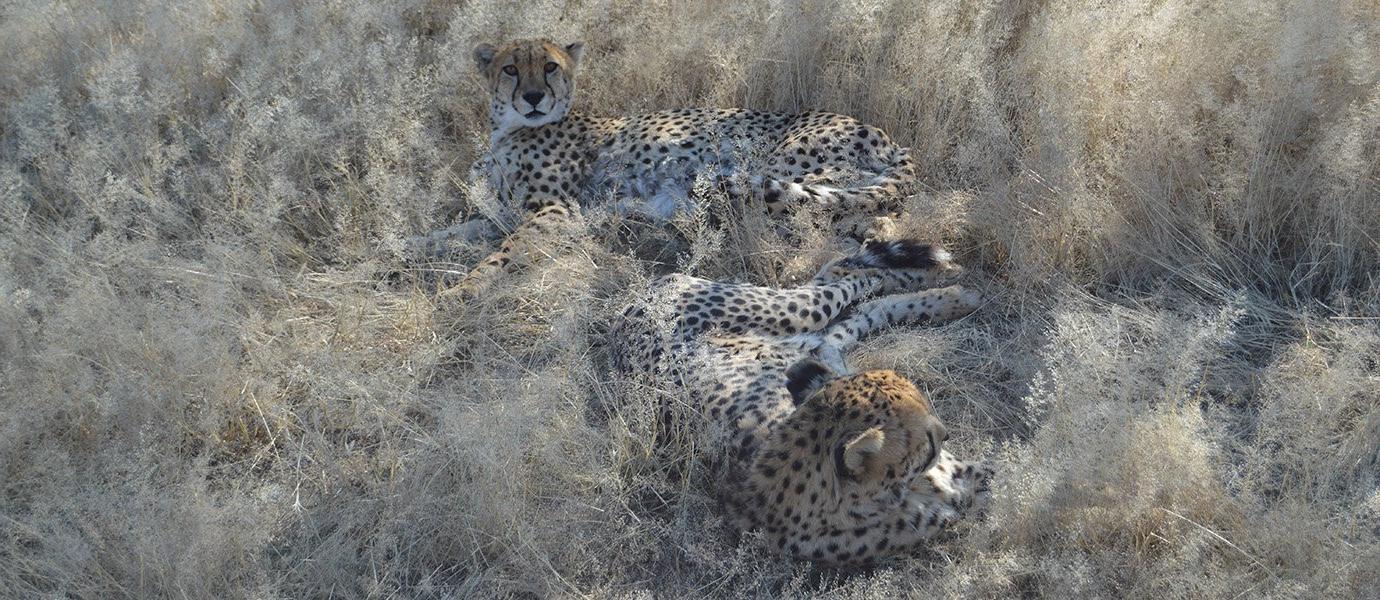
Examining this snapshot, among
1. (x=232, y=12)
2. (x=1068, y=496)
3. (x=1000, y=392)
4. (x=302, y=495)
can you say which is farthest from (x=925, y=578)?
(x=232, y=12)

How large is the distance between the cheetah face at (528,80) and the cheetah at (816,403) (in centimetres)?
135

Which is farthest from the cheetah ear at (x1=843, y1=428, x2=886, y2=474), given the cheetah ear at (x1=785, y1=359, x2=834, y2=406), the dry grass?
the cheetah ear at (x1=785, y1=359, x2=834, y2=406)

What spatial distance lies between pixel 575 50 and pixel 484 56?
0.37 meters

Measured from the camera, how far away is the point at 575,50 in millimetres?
4809

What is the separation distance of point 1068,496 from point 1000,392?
74 cm

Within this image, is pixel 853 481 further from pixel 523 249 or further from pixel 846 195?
pixel 523 249

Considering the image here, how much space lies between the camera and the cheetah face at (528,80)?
4715 millimetres

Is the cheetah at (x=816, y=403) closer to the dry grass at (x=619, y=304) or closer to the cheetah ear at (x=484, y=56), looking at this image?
the dry grass at (x=619, y=304)

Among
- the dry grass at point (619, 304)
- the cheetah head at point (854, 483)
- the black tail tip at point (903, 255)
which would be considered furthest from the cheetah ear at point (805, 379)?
the black tail tip at point (903, 255)

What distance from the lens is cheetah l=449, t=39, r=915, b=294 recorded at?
4305mm

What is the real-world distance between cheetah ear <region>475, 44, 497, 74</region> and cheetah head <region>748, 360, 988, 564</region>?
8.01ft

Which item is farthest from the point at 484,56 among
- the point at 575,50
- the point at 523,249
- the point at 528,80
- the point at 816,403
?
the point at 816,403

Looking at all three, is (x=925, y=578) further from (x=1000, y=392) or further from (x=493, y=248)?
(x=493, y=248)

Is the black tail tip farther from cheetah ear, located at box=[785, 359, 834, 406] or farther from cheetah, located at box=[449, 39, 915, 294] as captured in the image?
cheetah ear, located at box=[785, 359, 834, 406]
